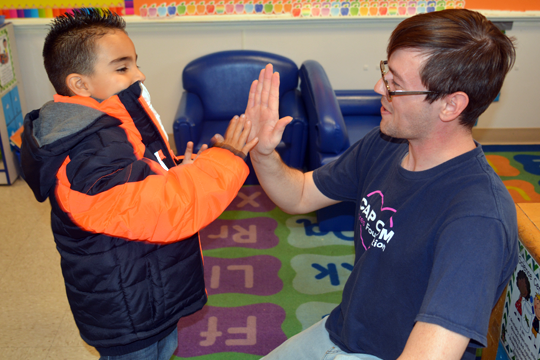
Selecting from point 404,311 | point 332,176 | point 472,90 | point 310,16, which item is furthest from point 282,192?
point 310,16

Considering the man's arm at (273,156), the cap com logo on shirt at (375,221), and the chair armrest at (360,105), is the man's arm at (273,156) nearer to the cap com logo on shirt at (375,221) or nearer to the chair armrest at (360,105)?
the cap com logo on shirt at (375,221)

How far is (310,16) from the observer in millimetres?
3945

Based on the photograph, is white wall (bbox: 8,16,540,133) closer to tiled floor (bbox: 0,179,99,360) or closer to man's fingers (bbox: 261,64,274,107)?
tiled floor (bbox: 0,179,99,360)

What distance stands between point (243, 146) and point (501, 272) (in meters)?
0.79

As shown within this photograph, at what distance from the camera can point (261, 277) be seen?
271 cm

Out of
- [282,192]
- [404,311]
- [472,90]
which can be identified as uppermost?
[472,90]

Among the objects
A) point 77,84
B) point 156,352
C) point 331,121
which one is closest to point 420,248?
point 156,352

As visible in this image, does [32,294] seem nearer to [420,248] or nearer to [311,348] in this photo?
[311,348]

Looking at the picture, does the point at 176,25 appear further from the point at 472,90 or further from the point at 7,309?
the point at 472,90

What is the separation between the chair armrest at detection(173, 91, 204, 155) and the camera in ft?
10.4

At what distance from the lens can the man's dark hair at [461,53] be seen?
1155mm

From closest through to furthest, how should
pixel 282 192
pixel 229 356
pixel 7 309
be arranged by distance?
pixel 282 192, pixel 229 356, pixel 7 309

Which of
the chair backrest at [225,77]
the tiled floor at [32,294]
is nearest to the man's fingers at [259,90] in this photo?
the tiled floor at [32,294]

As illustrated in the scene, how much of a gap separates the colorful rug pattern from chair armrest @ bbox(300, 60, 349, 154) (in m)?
0.62
